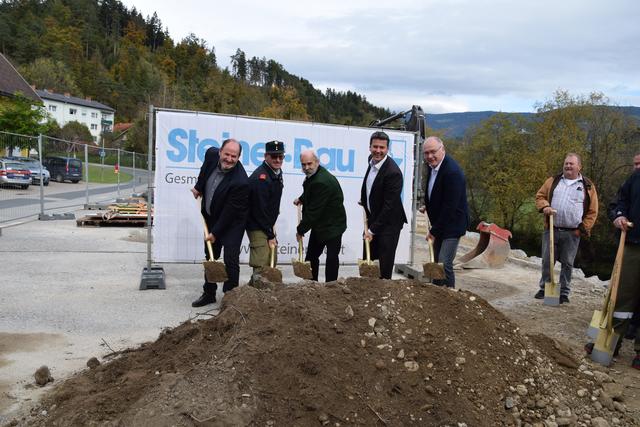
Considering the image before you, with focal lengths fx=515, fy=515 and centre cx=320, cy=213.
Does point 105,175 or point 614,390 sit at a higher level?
point 105,175

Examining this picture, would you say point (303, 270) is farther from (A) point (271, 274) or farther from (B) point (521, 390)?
(B) point (521, 390)

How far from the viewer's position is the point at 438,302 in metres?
4.09

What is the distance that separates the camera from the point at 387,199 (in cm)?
544

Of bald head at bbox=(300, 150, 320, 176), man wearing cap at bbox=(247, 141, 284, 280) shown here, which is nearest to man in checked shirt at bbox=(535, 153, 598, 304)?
bald head at bbox=(300, 150, 320, 176)

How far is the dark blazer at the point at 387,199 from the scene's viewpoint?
5.42 meters

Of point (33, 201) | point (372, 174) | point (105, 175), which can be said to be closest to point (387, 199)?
point (372, 174)

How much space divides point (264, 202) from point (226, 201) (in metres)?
0.43

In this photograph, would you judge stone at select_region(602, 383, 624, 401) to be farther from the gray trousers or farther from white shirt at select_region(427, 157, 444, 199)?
the gray trousers

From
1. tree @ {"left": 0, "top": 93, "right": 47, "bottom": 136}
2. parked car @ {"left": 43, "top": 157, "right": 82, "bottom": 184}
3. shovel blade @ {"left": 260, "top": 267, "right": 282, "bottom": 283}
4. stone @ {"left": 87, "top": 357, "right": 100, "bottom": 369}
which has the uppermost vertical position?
tree @ {"left": 0, "top": 93, "right": 47, "bottom": 136}

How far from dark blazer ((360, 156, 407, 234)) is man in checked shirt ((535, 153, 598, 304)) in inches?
96.7

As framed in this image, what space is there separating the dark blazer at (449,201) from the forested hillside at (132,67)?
5411cm

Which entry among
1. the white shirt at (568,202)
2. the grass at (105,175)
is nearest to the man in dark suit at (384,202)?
the white shirt at (568,202)

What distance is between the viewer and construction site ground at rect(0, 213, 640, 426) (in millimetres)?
3023

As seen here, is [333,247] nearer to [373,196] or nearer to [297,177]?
[373,196]
